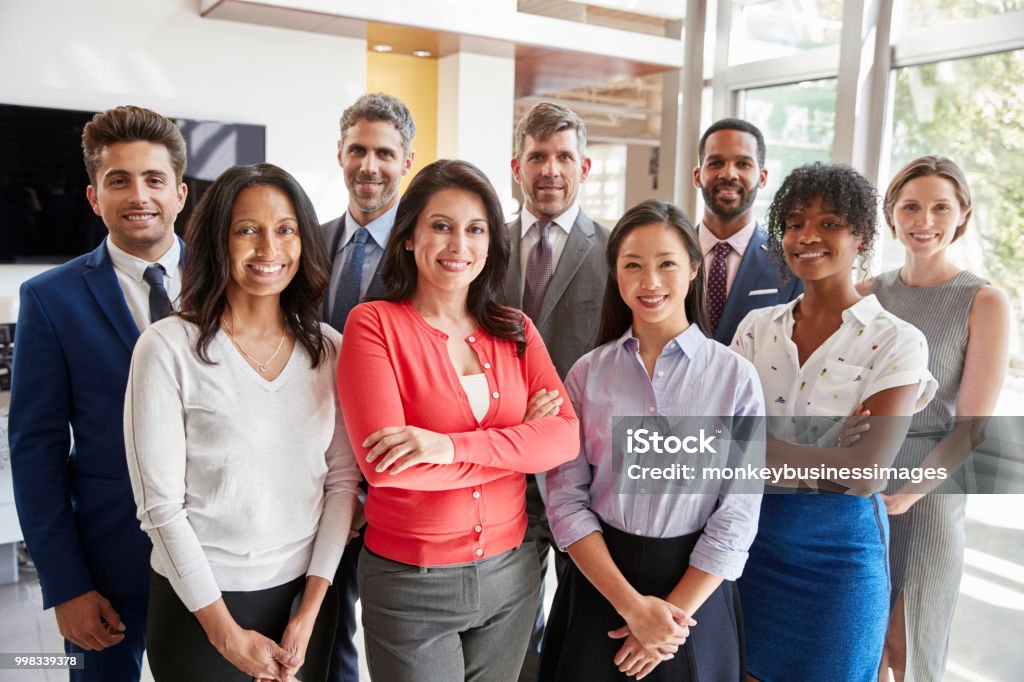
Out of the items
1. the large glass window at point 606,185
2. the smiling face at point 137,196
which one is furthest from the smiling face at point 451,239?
the large glass window at point 606,185

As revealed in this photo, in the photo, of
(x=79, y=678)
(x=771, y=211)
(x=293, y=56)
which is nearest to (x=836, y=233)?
(x=771, y=211)

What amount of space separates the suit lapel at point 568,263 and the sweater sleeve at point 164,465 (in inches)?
50.0

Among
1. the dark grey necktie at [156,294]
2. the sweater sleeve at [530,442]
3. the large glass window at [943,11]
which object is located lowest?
the sweater sleeve at [530,442]

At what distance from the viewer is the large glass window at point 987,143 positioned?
433 cm

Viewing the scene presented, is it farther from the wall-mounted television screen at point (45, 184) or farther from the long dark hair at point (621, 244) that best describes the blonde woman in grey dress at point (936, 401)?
the wall-mounted television screen at point (45, 184)

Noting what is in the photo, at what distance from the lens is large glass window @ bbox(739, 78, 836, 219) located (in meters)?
5.45

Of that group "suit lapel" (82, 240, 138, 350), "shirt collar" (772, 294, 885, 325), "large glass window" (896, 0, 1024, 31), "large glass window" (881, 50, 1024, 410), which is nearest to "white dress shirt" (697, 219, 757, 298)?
"shirt collar" (772, 294, 885, 325)

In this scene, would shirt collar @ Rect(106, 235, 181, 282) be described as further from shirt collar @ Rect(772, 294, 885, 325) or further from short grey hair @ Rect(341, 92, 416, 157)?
shirt collar @ Rect(772, 294, 885, 325)

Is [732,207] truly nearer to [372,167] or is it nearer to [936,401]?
[936,401]

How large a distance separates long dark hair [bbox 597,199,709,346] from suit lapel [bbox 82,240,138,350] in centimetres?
114

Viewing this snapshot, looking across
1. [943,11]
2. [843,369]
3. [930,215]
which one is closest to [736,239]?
[930,215]

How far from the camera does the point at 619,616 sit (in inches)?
71.6

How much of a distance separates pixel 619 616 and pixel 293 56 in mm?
4386

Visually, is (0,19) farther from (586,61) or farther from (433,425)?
(433,425)
